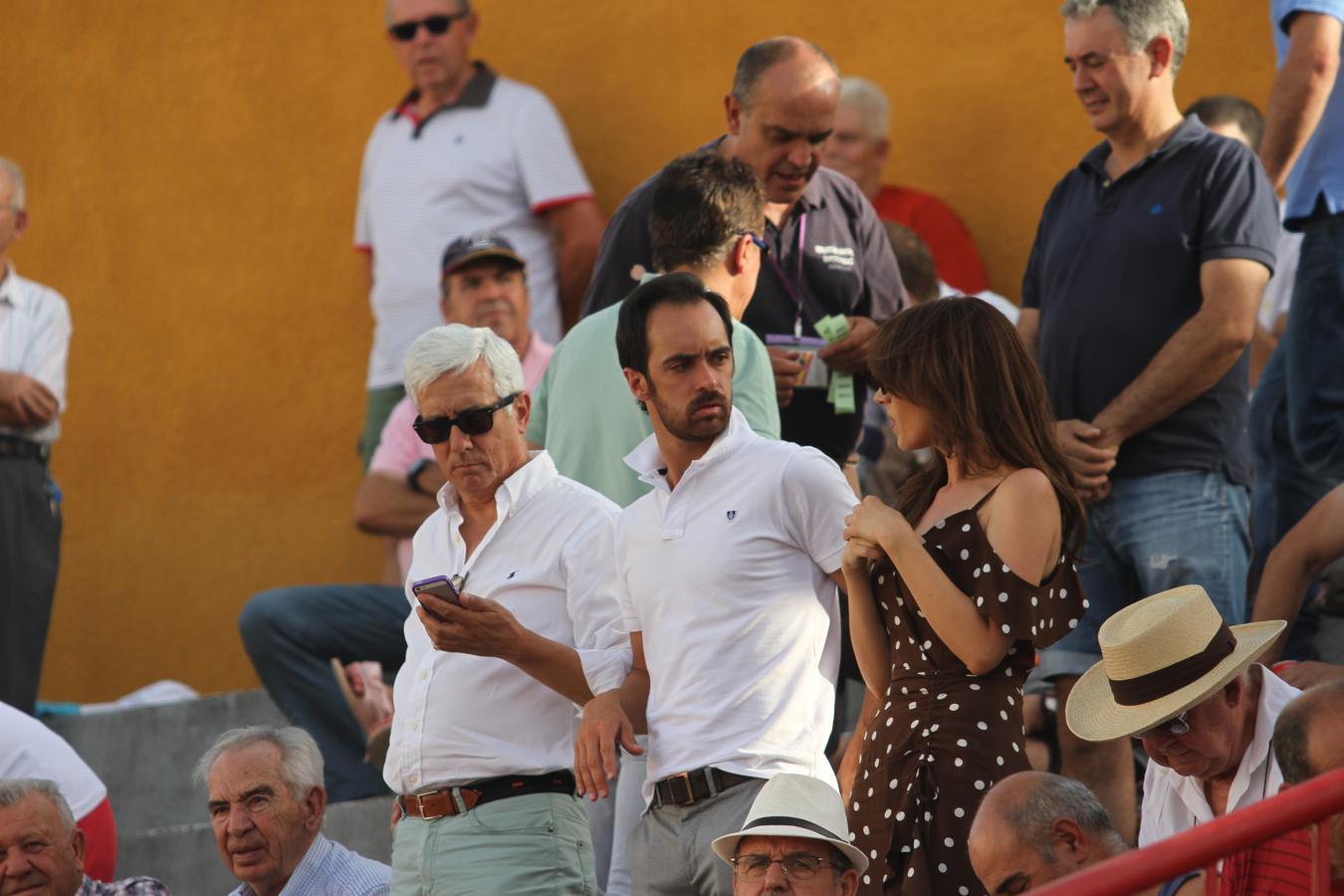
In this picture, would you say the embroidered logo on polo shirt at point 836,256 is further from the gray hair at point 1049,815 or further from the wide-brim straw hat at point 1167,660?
the gray hair at point 1049,815

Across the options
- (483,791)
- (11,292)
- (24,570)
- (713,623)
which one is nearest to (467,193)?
(11,292)

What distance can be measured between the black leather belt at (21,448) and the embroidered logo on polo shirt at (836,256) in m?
3.33

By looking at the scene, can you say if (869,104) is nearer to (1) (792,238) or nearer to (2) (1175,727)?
(1) (792,238)

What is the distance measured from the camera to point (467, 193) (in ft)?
27.5

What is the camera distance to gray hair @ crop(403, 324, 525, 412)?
16.1ft

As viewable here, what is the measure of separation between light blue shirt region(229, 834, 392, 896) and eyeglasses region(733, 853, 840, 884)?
146 centimetres

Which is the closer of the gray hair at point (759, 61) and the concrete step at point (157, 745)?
the gray hair at point (759, 61)

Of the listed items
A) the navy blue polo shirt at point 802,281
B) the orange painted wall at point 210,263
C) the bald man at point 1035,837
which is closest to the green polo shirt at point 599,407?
the navy blue polo shirt at point 802,281

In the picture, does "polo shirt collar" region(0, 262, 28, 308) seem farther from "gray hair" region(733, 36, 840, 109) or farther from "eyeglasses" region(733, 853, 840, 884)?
"eyeglasses" region(733, 853, 840, 884)

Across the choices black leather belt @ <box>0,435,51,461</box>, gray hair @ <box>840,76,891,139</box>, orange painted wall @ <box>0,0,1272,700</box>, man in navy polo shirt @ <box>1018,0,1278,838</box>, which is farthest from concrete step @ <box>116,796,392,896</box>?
gray hair @ <box>840,76,891,139</box>

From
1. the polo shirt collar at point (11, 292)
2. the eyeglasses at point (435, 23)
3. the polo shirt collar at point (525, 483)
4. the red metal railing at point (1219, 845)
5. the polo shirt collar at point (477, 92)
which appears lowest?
the red metal railing at point (1219, 845)

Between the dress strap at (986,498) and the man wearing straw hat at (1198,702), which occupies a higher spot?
the dress strap at (986,498)

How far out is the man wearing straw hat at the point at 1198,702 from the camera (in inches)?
159

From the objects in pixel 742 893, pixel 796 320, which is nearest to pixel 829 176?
pixel 796 320
